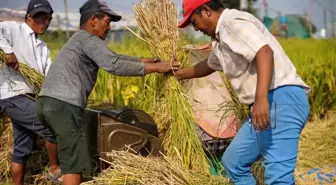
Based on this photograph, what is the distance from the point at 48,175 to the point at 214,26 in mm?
2147

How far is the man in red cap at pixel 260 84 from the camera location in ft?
10.5

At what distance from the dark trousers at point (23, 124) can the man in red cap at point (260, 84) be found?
65.2 inches

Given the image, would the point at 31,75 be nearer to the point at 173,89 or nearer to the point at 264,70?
the point at 173,89

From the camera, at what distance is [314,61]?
806cm

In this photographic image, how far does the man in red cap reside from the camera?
320 centimetres

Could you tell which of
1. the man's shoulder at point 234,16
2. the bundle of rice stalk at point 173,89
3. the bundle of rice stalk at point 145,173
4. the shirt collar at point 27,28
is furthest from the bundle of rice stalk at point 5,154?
the man's shoulder at point 234,16

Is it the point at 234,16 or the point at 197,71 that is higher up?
the point at 234,16

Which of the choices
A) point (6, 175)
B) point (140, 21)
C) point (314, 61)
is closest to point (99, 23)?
point (140, 21)

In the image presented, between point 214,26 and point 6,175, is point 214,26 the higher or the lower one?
the higher one

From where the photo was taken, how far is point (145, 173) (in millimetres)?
4023

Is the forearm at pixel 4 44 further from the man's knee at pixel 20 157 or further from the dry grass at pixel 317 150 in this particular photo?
the dry grass at pixel 317 150

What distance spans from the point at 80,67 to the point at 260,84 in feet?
4.87

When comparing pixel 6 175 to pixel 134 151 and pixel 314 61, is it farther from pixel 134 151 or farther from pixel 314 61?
pixel 314 61

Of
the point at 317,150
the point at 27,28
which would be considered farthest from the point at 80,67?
the point at 317,150
